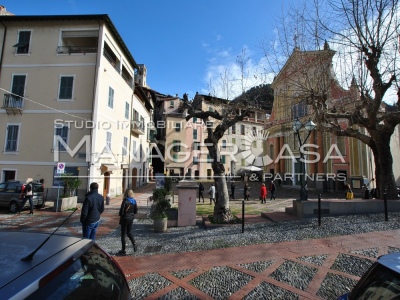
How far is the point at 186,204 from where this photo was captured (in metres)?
9.39

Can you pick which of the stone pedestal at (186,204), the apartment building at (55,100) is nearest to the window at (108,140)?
the apartment building at (55,100)

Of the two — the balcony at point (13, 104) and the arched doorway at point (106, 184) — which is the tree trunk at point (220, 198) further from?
the balcony at point (13, 104)

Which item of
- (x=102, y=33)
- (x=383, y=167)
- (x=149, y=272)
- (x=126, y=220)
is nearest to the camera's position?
(x=149, y=272)

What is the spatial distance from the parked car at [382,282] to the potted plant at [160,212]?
714cm

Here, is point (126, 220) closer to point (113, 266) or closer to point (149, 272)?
point (149, 272)

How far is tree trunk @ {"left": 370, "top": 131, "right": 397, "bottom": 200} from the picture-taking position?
404 inches

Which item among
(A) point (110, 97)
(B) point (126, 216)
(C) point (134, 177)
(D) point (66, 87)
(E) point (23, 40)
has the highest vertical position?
(E) point (23, 40)

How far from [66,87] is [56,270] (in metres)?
18.3

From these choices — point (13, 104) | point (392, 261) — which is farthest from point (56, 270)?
point (13, 104)

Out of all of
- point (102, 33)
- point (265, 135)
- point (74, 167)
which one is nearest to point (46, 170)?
point (74, 167)

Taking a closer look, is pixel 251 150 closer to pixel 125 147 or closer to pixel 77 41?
pixel 125 147

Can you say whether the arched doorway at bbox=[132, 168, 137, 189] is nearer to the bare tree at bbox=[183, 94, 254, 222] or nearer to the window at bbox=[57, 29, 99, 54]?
the window at bbox=[57, 29, 99, 54]

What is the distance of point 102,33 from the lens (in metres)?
17.0

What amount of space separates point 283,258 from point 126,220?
4010mm
